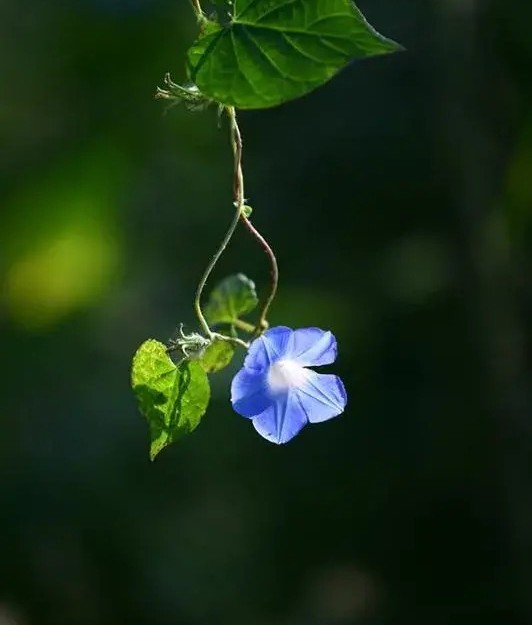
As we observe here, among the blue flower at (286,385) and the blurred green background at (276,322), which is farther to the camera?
the blurred green background at (276,322)

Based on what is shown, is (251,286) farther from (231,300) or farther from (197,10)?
(197,10)

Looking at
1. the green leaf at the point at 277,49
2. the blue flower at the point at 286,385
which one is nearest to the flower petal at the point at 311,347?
the blue flower at the point at 286,385

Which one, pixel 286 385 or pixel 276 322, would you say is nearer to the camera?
pixel 286 385

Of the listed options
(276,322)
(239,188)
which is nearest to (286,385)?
(239,188)

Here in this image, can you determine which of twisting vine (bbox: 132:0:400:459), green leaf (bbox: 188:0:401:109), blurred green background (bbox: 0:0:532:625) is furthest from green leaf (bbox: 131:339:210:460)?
blurred green background (bbox: 0:0:532:625)

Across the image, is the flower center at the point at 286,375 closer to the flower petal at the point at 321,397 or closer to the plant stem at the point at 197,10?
the flower petal at the point at 321,397

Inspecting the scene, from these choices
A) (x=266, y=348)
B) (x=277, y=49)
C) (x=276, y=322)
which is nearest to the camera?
(x=277, y=49)

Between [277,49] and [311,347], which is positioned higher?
[277,49]
